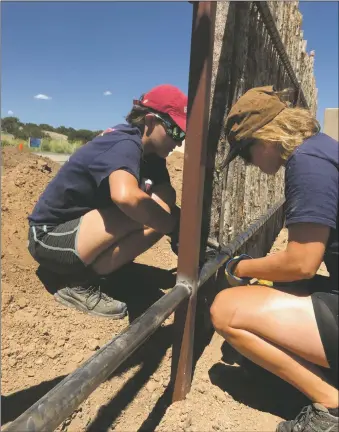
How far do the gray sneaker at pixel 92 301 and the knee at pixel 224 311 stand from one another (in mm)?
892

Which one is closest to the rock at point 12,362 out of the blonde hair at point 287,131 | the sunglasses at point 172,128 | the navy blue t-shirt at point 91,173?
the navy blue t-shirt at point 91,173

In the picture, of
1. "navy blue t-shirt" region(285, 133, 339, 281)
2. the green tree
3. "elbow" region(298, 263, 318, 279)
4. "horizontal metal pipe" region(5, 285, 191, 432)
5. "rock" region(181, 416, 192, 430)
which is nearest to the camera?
"horizontal metal pipe" region(5, 285, 191, 432)

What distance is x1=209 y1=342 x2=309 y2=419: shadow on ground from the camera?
1887 millimetres

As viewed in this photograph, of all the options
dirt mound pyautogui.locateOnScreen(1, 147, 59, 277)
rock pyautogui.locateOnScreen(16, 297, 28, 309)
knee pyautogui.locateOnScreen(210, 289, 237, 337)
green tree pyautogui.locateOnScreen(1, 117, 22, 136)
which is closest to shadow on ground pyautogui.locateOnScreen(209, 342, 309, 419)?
knee pyautogui.locateOnScreen(210, 289, 237, 337)

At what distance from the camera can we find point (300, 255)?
153 centimetres

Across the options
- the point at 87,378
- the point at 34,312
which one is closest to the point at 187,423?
the point at 87,378

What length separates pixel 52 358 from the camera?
7.10 ft

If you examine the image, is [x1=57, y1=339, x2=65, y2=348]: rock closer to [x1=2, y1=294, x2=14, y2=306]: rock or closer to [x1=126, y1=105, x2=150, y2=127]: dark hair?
[x1=2, y1=294, x2=14, y2=306]: rock

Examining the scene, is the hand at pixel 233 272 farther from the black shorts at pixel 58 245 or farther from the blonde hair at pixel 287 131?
the black shorts at pixel 58 245

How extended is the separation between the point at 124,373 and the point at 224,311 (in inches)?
26.3

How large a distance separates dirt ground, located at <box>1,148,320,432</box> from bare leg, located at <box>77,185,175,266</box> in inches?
14.6

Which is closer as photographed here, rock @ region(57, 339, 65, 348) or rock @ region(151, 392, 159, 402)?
rock @ region(151, 392, 159, 402)

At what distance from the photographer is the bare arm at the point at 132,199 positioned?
2.01 meters

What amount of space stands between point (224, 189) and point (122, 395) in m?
1.19
